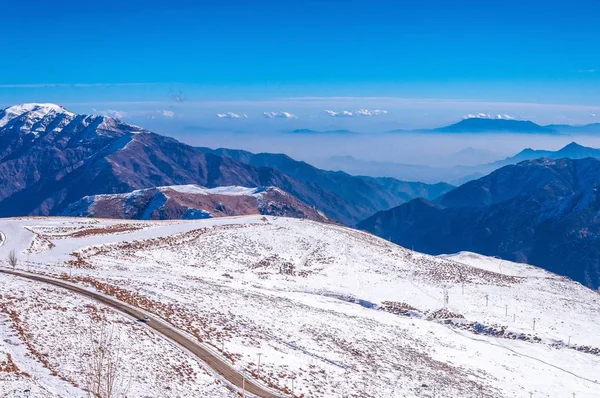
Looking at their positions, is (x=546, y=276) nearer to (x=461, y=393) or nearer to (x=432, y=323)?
(x=432, y=323)

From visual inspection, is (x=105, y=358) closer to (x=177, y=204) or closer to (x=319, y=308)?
(x=319, y=308)

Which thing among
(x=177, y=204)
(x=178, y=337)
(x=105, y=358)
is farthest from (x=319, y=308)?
(x=177, y=204)

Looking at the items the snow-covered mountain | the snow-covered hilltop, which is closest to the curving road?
the snow-covered hilltop

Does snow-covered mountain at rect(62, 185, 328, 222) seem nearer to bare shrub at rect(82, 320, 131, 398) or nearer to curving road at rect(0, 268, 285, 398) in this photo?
curving road at rect(0, 268, 285, 398)

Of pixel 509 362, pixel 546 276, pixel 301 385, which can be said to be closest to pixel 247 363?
pixel 301 385

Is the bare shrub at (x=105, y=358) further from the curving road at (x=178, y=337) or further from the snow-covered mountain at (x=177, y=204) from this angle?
the snow-covered mountain at (x=177, y=204)

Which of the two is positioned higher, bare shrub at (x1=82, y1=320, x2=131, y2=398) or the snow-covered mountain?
bare shrub at (x1=82, y1=320, x2=131, y2=398)

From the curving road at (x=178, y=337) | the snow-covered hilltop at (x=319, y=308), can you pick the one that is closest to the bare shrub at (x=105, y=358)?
the snow-covered hilltop at (x=319, y=308)
